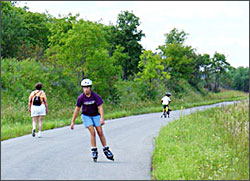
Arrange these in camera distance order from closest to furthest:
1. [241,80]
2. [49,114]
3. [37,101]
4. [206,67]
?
[37,101], [49,114], [206,67], [241,80]

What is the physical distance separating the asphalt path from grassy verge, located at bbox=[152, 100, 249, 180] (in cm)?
40

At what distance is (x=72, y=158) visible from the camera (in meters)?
9.31

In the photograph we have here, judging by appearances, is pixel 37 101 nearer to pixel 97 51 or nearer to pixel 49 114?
pixel 49 114

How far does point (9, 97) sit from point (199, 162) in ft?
52.2

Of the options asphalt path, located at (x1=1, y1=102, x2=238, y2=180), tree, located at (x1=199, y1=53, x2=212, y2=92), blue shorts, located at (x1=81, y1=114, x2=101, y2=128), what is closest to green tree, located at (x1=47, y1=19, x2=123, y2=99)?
asphalt path, located at (x1=1, y1=102, x2=238, y2=180)

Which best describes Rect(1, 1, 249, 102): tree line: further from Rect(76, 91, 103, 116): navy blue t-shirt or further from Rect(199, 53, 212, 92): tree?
Rect(76, 91, 103, 116): navy blue t-shirt

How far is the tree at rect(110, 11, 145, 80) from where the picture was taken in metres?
42.5

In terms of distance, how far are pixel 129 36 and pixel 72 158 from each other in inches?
1350

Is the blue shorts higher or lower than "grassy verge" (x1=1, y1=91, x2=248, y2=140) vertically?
higher

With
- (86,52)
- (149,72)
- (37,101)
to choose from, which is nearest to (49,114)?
(86,52)

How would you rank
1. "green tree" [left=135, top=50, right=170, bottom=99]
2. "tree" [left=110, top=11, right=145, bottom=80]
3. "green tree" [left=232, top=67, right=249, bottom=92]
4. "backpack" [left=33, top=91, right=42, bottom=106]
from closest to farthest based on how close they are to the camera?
"backpack" [left=33, top=91, right=42, bottom=106] → "green tree" [left=135, top=50, right=170, bottom=99] → "tree" [left=110, top=11, right=145, bottom=80] → "green tree" [left=232, top=67, right=249, bottom=92]

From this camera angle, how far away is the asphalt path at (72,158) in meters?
7.51

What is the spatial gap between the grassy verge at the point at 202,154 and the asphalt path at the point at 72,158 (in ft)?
1.32

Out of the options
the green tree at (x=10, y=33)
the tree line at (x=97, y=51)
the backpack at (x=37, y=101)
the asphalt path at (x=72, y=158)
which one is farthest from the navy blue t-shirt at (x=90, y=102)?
the green tree at (x=10, y=33)
